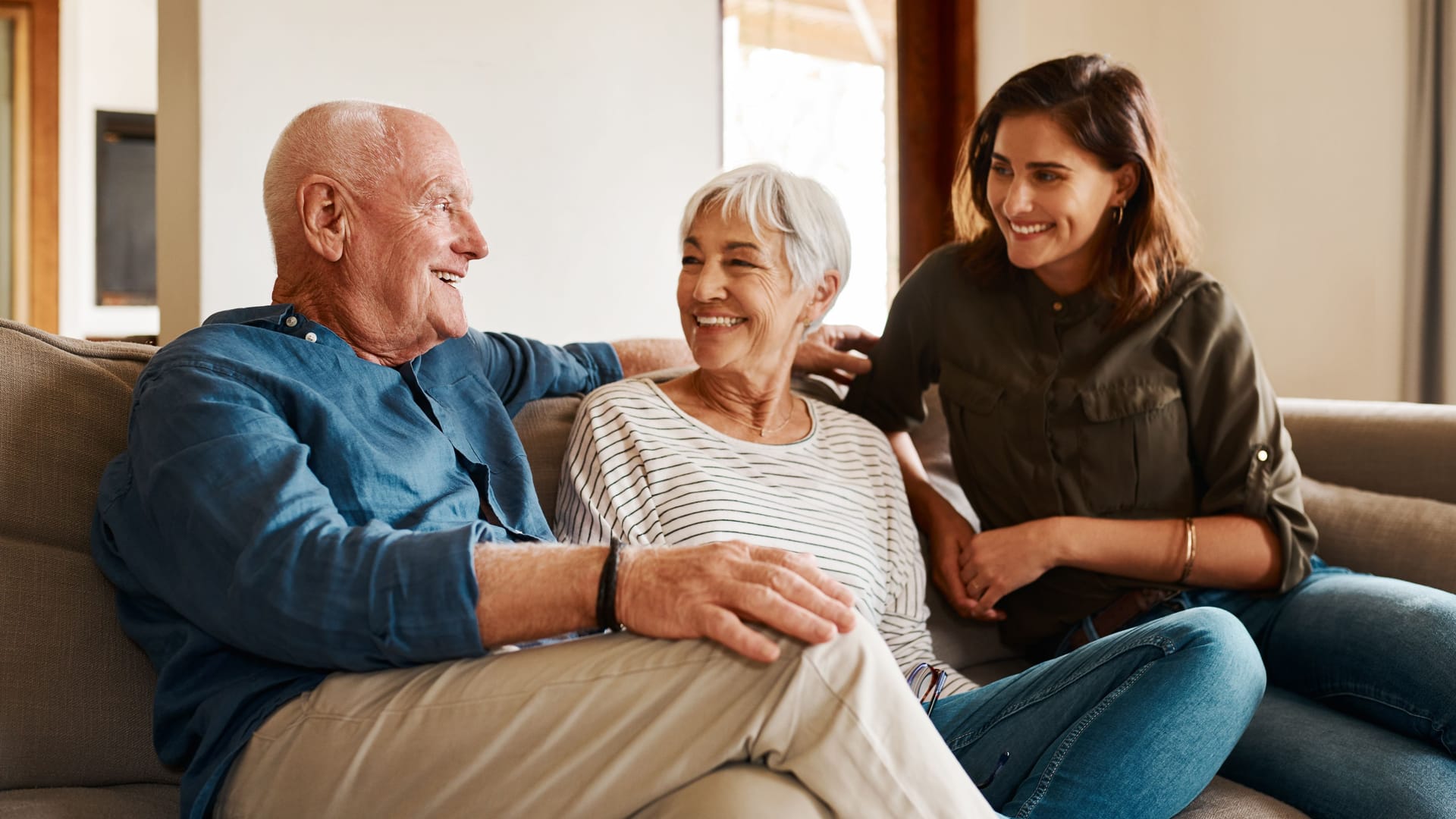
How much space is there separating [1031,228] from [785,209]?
395mm

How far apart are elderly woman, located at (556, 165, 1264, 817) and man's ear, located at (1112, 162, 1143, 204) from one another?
0.45 meters

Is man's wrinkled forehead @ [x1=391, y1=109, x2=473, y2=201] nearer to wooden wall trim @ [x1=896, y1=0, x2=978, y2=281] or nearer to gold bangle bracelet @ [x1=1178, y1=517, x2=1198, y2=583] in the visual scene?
gold bangle bracelet @ [x1=1178, y1=517, x2=1198, y2=583]

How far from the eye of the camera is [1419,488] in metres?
1.92

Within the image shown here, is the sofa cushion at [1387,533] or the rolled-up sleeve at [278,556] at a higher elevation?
the rolled-up sleeve at [278,556]

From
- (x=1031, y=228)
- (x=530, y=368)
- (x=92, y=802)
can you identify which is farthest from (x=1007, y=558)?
(x=92, y=802)

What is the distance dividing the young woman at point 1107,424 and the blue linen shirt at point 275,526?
80cm

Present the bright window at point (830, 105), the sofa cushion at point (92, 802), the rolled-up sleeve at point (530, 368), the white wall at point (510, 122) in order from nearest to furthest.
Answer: the sofa cushion at point (92, 802)
the rolled-up sleeve at point (530, 368)
the white wall at point (510, 122)
the bright window at point (830, 105)

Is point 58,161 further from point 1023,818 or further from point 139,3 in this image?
point 1023,818

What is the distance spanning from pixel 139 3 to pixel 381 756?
6.05 metres

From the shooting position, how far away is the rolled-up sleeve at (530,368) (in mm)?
1626

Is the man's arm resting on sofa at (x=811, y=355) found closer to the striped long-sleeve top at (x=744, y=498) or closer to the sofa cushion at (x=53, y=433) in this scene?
the striped long-sleeve top at (x=744, y=498)

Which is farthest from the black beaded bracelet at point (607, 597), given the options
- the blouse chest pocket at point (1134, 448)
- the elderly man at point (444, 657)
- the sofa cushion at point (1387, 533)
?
the sofa cushion at point (1387, 533)

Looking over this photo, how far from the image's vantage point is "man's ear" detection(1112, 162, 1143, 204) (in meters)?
1.75

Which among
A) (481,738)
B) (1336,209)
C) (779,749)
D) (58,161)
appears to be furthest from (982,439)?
(58,161)
